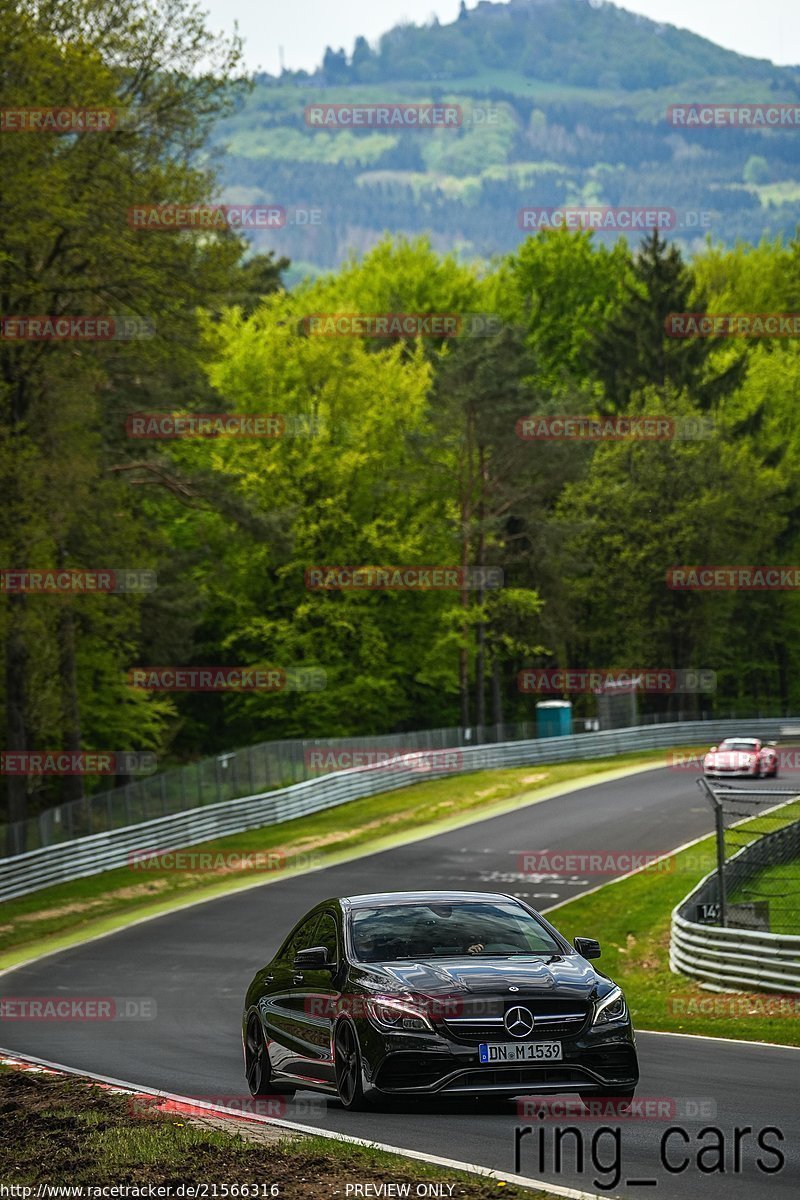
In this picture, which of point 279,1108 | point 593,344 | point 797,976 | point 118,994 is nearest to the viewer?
point 279,1108

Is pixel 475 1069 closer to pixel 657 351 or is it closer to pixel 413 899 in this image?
pixel 413 899

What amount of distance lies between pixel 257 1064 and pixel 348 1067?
1.89 m

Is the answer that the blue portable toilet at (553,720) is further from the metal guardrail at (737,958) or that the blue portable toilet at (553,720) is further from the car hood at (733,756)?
the metal guardrail at (737,958)

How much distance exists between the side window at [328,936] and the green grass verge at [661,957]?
20.0ft

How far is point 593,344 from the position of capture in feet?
260

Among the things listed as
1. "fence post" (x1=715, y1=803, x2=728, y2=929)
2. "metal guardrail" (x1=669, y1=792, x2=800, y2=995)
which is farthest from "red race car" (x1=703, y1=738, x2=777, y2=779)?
"fence post" (x1=715, y1=803, x2=728, y2=929)

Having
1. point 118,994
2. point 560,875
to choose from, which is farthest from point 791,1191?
point 560,875

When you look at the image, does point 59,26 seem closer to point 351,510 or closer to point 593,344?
point 351,510

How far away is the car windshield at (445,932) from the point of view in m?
10.7

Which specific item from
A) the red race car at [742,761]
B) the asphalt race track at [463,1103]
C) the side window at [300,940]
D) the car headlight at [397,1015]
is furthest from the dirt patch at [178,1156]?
the red race car at [742,761]

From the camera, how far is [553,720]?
59.8 m

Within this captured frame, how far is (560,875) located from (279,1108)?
2308cm

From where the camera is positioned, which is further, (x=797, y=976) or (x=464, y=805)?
(x=464, y=805)

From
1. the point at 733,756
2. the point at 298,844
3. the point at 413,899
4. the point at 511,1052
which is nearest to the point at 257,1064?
the point at 413,899
